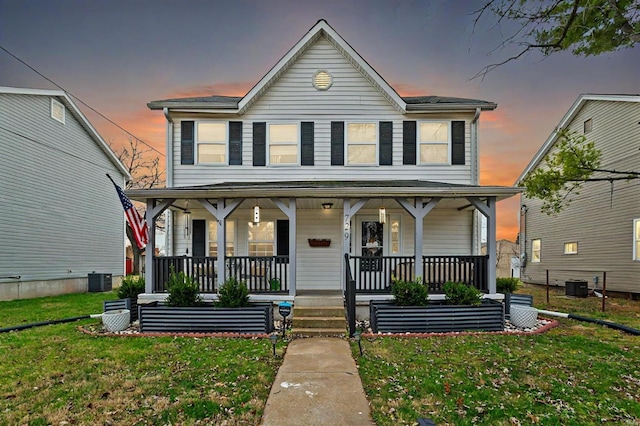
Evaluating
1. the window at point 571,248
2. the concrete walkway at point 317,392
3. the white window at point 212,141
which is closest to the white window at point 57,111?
the white window at point 212,141

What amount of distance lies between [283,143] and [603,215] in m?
13.2

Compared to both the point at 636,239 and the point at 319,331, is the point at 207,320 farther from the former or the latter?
the point at 636,239

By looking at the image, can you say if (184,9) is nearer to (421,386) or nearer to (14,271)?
(14,271)

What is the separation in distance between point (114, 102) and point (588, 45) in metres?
19.2

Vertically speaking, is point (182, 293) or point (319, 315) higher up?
point (182, 293)

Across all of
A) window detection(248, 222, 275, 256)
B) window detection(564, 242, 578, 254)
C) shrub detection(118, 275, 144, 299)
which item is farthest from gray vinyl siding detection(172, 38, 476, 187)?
window detection(564, 242, 578, 254)

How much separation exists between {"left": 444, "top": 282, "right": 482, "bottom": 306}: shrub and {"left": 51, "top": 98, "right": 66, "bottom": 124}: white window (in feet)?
53.4

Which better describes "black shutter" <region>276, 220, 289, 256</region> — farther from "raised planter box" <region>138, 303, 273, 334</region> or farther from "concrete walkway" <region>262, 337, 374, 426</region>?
"concrete walkway" <region>262, 337, 374, 426</region>

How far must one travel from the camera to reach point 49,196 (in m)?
14.3

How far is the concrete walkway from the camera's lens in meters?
3.76

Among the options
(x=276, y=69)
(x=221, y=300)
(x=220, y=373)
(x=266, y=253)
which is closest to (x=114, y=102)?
(x=276, y=69)

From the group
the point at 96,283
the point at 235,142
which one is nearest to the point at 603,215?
the point at 235,142

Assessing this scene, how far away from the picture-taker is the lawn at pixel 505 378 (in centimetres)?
393

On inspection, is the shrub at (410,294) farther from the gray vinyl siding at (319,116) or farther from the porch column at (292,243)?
the gray vinyl siding at (319,116)
